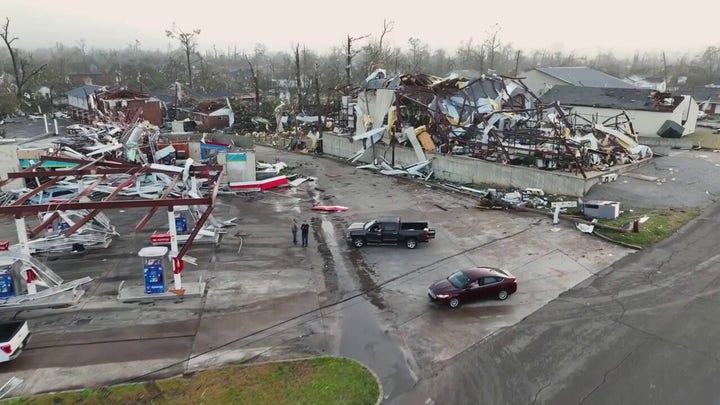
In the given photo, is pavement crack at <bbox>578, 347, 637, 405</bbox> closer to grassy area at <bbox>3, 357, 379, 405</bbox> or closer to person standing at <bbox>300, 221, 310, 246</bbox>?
grassy area at <bbox>3, 357, 379, 405</bbox>

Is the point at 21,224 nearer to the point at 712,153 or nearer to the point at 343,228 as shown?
the point at 343,228

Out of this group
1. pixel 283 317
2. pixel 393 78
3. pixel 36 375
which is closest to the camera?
pixel 36 375

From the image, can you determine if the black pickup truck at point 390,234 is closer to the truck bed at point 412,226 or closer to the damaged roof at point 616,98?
the truck bed at point 412,226

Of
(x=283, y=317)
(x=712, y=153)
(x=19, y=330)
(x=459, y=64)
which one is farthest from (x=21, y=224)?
(x=459, y=64)

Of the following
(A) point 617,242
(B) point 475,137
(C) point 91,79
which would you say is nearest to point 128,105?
(B) point 475,137

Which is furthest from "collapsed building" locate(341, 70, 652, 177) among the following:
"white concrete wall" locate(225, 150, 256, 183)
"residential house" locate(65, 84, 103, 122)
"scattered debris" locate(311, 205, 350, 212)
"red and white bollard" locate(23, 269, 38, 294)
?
"residential house" locate(65, 84, 103, 122)

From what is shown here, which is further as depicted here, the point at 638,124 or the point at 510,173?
the point at 638,124

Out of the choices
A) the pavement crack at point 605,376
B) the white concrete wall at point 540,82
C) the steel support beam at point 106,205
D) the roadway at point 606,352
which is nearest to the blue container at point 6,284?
the steel support beam at point 106,205
